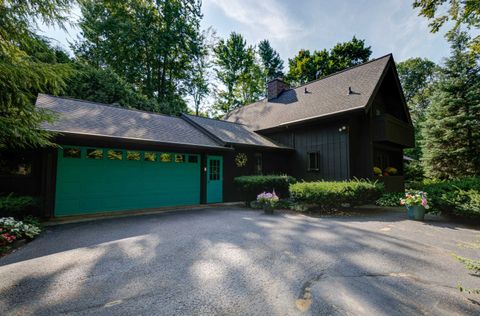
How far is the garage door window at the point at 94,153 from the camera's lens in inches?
279

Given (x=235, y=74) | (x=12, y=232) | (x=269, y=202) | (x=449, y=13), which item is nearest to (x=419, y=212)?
(x=269, y=202)

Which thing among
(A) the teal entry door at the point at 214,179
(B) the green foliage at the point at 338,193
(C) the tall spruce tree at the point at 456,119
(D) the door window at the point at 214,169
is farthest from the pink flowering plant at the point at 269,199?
(C) the tall spruce tree at the point at 456,119

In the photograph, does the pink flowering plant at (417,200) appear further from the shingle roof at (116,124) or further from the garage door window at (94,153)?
the garage door window at (94,153)

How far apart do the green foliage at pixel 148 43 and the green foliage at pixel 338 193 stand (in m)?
14.4

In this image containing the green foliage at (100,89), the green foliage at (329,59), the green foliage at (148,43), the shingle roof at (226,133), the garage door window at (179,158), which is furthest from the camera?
the green foliage at (329,59)

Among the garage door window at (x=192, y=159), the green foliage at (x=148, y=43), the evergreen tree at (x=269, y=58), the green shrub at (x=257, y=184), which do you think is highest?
the evergreen tree at (x=269, y=58)

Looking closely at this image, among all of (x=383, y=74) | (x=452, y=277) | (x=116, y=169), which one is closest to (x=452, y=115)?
(x=383, y=74)

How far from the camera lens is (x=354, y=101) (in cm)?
949

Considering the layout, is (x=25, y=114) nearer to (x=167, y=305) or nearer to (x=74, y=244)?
(x=74, y=244)

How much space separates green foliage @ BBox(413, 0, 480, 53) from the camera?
600 cm

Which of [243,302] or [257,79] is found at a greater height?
[257,79]

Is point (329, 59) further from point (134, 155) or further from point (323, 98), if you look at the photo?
point (134, 155)

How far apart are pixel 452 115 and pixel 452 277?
49.9ft

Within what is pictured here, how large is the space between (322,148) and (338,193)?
375 cm
